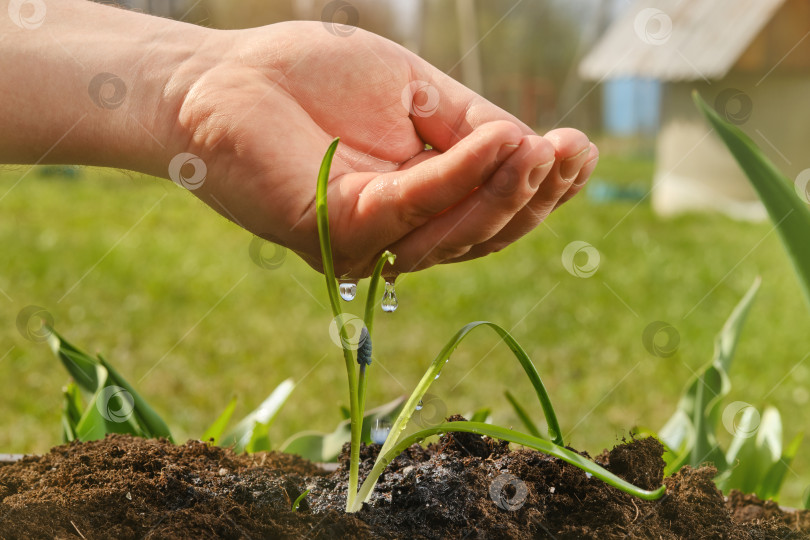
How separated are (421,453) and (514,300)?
2.45 metres

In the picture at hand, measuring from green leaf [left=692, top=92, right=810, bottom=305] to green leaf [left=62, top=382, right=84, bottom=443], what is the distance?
2.72 feet

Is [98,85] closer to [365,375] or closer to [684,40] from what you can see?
[365,375]

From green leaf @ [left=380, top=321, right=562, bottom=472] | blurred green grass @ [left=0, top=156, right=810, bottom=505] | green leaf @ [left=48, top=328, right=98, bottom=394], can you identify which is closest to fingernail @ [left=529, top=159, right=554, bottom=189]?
green leaf @ [left=380, top=321, right=562, bottom=472]

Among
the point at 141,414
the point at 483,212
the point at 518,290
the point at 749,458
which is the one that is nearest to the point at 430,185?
the point at 483,212

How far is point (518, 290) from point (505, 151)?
274 cm

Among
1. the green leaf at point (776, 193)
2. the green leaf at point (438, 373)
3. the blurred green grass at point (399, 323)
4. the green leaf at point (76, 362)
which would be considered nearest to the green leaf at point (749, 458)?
the green leaf at point (776, 193)

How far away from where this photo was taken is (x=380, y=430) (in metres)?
0.91

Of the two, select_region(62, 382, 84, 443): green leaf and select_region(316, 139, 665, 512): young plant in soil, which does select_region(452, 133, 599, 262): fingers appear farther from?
select_region(62, 382, 84, 443): green leaf

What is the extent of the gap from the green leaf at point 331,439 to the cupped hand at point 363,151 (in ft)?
0.84

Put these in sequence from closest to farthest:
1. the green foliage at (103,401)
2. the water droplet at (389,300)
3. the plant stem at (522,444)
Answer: the plant stem at (522,444), the water droplet at (389,300), the green foliage at (103,401)

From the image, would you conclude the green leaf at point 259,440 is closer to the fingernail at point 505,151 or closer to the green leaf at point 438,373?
the green leaf at point 438,373

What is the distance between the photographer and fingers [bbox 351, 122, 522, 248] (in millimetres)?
598

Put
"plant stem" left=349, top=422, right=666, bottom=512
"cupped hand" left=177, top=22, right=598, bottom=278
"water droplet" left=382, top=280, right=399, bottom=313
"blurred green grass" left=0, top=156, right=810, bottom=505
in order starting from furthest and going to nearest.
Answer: "blurred green grass" left=0, top=156, right=810, bottom=505
"water droplet" left=382, top=280, right=399, bottom=313
"cupped hand" left=177, top=22, right=598, bottom=278
"plant stem" left=349, top=422, right=666, bottom=512

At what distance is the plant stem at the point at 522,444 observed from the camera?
0.53 meters
